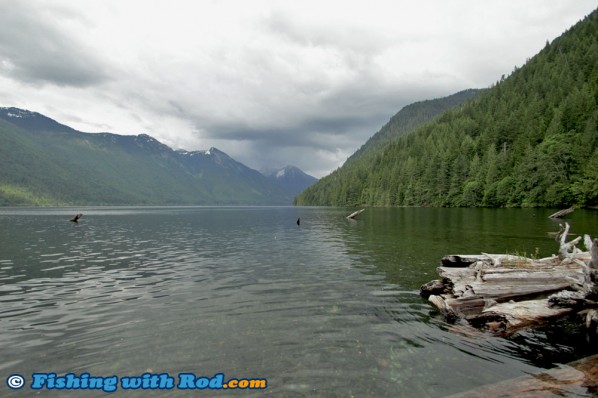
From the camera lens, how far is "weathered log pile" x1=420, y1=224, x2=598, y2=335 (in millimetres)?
12859

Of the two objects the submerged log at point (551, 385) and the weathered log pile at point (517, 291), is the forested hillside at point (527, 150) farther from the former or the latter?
the submerged log at point (551, 385)

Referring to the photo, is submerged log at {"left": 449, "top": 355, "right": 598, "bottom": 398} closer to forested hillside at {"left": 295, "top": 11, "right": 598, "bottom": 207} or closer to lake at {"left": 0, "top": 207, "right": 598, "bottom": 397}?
lake at {"left": 0, "top": 207, "right": 598, "bottom": 397}

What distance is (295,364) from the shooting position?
1073cm

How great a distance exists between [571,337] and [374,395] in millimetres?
9067

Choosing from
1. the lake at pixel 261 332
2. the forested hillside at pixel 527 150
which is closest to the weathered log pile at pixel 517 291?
the lake at pixel 261 332

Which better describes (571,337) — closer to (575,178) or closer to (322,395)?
(322,395)

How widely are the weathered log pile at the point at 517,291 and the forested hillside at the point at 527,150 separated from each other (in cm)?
8701

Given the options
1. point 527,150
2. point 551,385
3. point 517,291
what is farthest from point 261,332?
point 527,150

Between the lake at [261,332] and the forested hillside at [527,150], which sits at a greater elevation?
the forested hillside at [527,150]

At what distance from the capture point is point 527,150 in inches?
4213

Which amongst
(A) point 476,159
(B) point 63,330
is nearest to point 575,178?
(A) point 476,159

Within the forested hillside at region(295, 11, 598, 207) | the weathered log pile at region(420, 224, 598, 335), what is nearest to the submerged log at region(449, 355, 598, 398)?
the weathered log pile at region(420, 224, 598, 335)

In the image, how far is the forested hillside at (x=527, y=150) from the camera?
3676 inches

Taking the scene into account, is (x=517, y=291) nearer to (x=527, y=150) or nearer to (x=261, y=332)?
(x=261, y=332)
